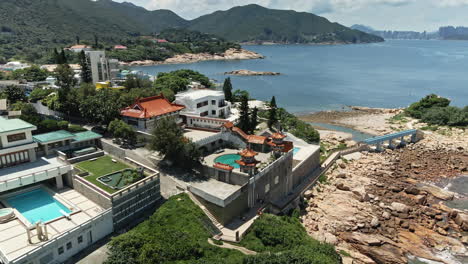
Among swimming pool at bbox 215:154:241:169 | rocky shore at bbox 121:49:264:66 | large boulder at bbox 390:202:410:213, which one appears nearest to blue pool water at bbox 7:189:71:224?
swimming pool at bbox 215:154:241:169

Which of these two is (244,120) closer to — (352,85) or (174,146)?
(174,146)

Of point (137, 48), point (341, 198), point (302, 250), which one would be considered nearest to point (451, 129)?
point (341, 198)

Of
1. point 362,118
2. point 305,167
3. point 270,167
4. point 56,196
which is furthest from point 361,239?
point 362,118

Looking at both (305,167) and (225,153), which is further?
(305,167)

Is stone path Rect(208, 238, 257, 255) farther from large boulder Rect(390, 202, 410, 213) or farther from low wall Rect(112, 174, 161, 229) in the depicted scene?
large boulder Rect(390, 202, 410, 213)

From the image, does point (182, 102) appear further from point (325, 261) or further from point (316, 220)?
point (325, 261)

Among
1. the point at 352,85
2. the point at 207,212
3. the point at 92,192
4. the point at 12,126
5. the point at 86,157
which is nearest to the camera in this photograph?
the point at 92,192

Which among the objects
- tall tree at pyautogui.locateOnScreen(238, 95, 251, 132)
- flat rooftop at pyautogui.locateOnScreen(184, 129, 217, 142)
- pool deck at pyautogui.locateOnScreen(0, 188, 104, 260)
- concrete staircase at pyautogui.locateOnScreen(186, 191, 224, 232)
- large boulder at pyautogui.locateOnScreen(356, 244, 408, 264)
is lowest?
large boulder at pyautogui.locateOnScreen(356, 244, 408, 264)
